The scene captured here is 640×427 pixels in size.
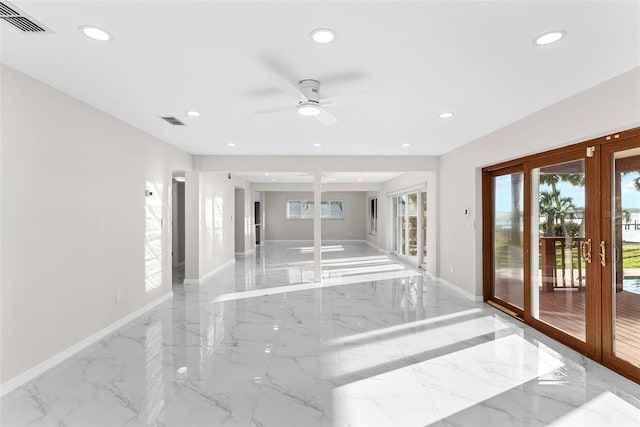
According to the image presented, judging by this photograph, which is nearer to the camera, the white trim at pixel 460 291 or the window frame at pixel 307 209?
the white trim at pixel 460 291

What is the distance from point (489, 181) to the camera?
16.6 ft

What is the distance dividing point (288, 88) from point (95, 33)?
1289mm

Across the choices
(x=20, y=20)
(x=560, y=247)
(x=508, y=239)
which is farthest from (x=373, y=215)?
(x=20, y=20)

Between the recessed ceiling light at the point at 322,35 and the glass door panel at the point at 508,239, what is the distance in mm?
3397

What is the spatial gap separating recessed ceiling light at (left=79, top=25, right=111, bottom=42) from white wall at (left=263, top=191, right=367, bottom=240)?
12.9 meters

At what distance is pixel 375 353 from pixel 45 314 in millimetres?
2950

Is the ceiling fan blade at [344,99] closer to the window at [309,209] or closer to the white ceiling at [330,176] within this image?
the white ceiling at [330,176]

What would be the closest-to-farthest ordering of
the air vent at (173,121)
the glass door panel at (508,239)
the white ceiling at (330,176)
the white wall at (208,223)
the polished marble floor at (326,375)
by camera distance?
the polished marble floor at (326,375) < the air vent at (173,121) < the glass door panel at (508,239) < the white wall at (208,223) < the white ceiling at (330,176)

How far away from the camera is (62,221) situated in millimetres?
3107

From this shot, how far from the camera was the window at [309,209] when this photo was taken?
15227 millimetres

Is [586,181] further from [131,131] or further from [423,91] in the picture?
[131,131]

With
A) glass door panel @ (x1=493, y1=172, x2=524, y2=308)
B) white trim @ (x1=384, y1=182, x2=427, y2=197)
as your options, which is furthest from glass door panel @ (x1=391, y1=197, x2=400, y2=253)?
glass door panel @ (x1=493, y1=172, x2=524, y2=308)

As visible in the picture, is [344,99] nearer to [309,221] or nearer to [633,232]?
[633,232]

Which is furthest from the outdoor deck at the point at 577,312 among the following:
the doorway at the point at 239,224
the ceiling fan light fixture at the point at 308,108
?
the doorway at the point at 239,224
